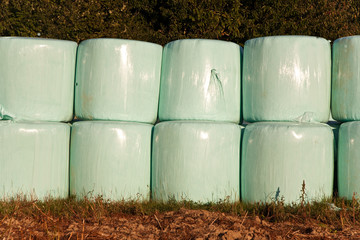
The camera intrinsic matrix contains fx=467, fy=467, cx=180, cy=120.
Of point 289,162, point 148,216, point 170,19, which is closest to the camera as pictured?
point 148,216

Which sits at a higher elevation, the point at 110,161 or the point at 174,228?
the point at 110,161

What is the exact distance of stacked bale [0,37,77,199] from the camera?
3.46m

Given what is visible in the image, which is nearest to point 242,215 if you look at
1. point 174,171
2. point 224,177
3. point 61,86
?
point 224,177

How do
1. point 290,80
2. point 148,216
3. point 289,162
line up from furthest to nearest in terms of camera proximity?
point 290,80, point 289,162, point 148,216

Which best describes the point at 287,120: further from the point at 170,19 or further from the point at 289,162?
the point at 170,19

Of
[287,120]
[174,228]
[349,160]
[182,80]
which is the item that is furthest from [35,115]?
[349,160]

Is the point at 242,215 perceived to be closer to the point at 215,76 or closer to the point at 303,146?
the point at 303,146

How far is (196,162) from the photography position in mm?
3441

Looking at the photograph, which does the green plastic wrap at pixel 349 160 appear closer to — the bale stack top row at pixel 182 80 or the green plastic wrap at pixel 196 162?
the bale stack top row at pixel 182 80

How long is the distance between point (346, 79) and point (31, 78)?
2.41 meters

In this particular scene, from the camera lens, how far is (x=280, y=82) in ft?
11.6

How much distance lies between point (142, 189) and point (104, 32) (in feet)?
16.6

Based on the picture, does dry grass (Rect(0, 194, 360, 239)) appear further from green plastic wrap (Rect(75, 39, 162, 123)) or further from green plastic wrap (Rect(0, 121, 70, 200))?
green plastic wrap (Rect(75, 39, 162, 123))

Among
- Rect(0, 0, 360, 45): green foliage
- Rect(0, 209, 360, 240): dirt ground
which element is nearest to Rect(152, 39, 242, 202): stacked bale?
Rect(0, 209, 360, 240): dirt ground
